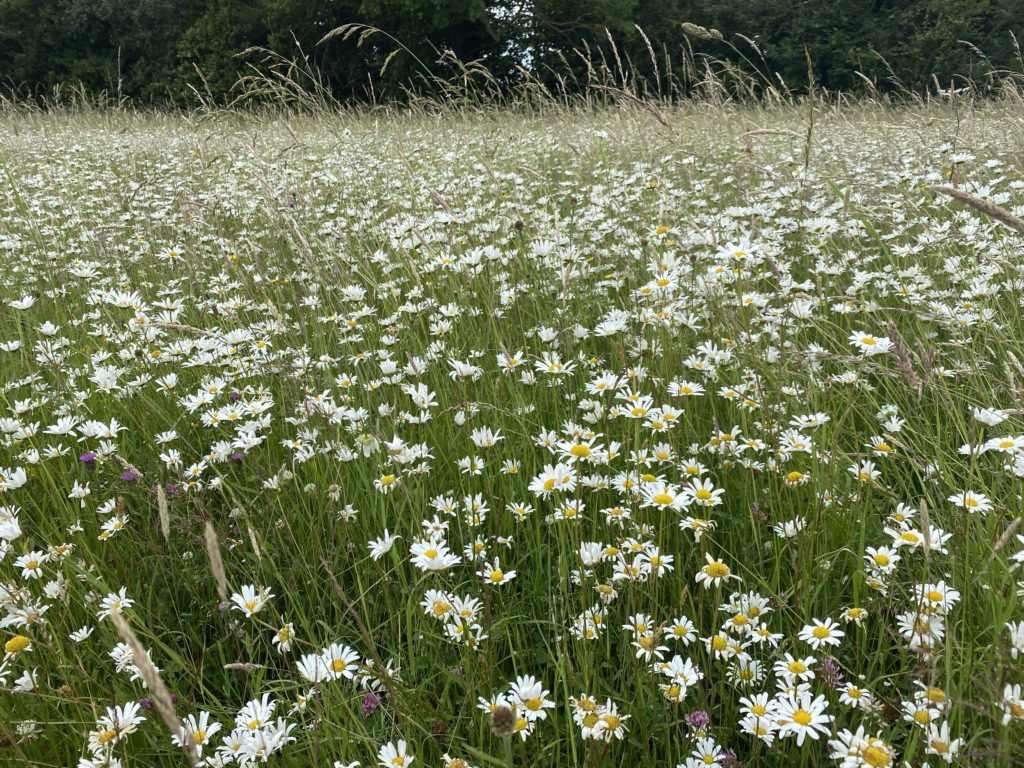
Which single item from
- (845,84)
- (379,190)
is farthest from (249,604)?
(845,84)

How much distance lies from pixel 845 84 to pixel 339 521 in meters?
26.0

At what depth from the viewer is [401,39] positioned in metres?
20.8

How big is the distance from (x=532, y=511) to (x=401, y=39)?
72.5 feet

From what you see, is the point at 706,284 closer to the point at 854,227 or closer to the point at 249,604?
the point at 854,227

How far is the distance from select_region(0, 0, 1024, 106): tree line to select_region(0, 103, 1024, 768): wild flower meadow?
18.7m

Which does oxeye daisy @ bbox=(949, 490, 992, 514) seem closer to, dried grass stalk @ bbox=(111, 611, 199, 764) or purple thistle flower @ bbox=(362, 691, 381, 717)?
purple thistle flower @ bbox=(362, 691, 381, 717)

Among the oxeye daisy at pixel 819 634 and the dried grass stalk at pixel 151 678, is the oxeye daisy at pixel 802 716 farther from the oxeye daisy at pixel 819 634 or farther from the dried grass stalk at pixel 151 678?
the dried grass stalk at pixel 151 678

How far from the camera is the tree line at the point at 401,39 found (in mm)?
20078

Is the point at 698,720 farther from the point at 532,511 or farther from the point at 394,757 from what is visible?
the point at 532,511

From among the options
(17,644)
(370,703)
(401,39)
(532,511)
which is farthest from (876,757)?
(401,39)

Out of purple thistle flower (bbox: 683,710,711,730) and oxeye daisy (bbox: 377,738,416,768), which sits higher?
oxeye daisy (bbox: 377,738,416,768)

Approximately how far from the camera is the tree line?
65.9ft

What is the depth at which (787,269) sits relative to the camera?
298cm

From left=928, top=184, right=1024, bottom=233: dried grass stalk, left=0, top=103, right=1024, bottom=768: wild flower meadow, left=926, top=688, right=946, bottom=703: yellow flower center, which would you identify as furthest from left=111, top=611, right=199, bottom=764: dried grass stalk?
left=928, top=184, right=1024, bottom=233: dried grass stalk
